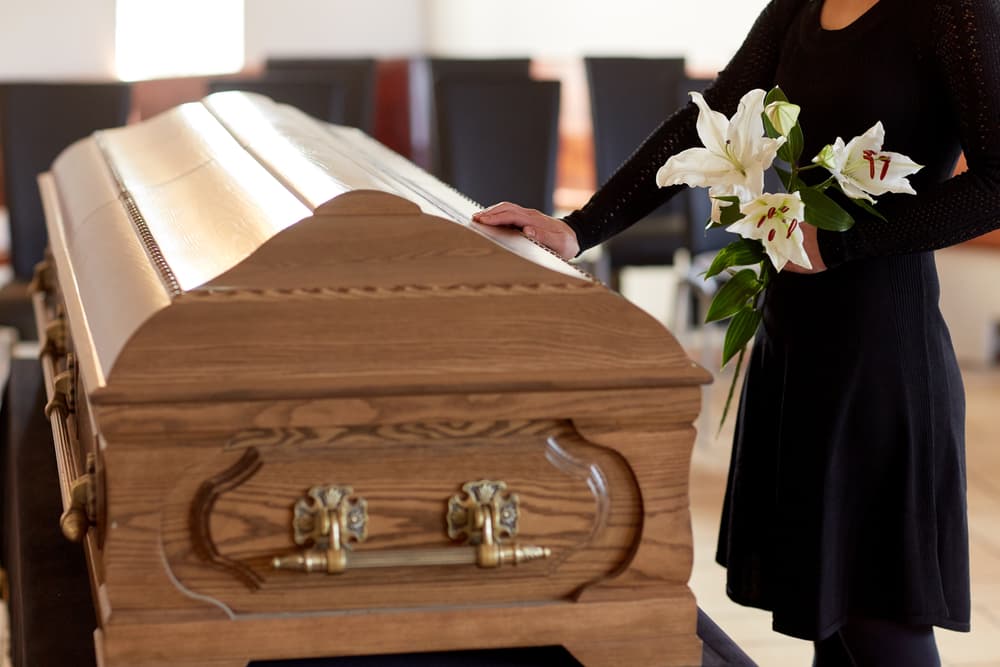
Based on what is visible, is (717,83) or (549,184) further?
(549,184)

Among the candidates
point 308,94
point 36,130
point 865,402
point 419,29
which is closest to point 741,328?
point 865,402

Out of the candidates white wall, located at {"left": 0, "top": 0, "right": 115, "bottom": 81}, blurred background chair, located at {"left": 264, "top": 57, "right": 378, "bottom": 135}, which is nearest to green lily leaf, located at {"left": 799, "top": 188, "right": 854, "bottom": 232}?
blurred background chair, located at {"left": 264, "top": 57, "right": 378, "bottom": 135}

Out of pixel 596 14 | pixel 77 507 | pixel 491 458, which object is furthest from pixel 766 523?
pixel 596 14

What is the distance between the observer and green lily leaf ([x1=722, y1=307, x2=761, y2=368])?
1650 millimetres

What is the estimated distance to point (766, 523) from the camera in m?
1.79

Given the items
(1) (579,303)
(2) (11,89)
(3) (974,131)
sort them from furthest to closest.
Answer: (2) (11,89) → (3) (974,131) → (1) (579,303)

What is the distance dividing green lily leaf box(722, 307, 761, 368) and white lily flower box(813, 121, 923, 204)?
0.24 meters

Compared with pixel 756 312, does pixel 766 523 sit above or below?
below

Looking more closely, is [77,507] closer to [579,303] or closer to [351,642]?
[351,642]

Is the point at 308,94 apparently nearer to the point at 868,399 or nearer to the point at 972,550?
the point at 972,550

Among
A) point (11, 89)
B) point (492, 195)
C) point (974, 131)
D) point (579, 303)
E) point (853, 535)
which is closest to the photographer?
point (579, 303)

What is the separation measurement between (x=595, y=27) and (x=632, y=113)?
209cm

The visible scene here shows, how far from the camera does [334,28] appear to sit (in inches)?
333

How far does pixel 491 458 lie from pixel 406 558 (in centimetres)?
12
